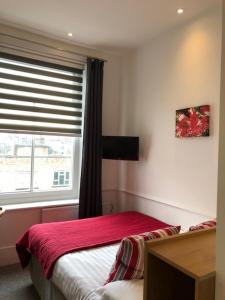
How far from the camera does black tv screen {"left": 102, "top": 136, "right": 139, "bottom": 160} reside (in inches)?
133

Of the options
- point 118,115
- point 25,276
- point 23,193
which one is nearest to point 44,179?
point 23,193

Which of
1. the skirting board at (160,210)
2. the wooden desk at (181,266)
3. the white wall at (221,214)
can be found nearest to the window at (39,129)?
the skirting board at (160,210)

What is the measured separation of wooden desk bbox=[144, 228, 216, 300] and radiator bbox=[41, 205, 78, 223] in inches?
86.2

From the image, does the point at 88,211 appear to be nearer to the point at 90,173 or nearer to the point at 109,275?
the point at 90,173

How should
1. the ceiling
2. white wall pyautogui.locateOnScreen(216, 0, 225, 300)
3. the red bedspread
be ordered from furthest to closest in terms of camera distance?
the ceiling, the red bedspread, white wall pyautogui.locateOnScreen(216, 0, 225, 300)

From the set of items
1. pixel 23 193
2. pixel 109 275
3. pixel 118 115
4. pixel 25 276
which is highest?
pixel 118 115

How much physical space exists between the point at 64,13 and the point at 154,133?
5.71 ft

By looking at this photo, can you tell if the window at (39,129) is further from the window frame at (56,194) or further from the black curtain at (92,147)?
the black curtain at (92,147)

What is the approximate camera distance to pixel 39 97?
10.8ft

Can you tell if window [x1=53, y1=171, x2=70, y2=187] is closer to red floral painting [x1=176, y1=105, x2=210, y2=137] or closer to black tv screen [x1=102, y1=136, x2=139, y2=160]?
black tv screen [x1=102, y1=136, x2=139, y2=160]

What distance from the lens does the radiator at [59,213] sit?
3.22 m

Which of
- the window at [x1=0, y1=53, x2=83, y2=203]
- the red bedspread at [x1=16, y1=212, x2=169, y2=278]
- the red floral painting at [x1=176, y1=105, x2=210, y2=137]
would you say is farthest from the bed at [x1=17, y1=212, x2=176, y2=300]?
the red floral painting at [x1=176, y1=105, x2=210, y2=137]

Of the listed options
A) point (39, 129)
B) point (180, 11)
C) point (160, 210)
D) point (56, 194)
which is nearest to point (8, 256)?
point (56, 194)

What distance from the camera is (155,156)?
10.7 feet
